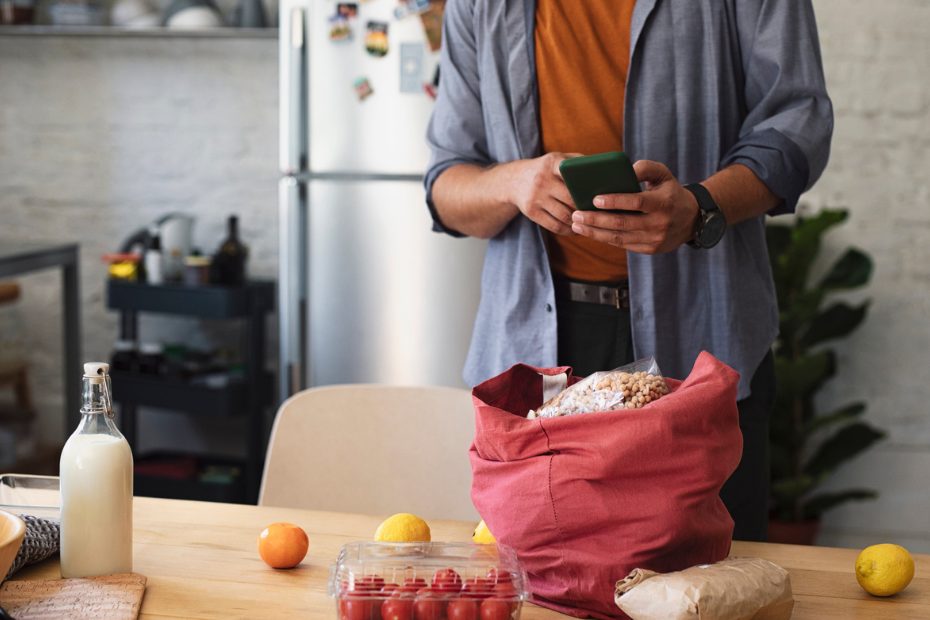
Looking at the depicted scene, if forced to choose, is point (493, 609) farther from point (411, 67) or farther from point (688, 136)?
point (411, 67)

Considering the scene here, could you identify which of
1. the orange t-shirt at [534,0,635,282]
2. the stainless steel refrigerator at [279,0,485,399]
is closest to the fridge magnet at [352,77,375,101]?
the stainless steel refrigerator at [279,0,485,399]

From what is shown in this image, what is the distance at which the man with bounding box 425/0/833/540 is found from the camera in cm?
142

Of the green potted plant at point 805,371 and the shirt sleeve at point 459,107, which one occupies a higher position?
the shirt sleeve at point 459,107

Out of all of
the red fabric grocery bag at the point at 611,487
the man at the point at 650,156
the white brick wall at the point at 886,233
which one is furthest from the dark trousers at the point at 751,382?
the white brick wall at the point at 886,233

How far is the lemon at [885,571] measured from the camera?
1001 millimetres

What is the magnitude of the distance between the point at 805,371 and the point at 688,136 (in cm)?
150

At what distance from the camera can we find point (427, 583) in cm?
84

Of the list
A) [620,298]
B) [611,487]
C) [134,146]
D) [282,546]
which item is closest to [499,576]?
[611,487]

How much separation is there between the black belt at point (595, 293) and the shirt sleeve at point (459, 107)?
19 cm

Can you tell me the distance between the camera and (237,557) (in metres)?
1.08

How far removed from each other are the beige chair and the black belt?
20 centimetres

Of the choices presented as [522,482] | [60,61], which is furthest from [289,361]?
[522,482]

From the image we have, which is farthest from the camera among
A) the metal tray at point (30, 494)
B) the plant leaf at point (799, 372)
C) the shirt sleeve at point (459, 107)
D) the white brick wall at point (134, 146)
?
the white brick wall at point (134, 146)

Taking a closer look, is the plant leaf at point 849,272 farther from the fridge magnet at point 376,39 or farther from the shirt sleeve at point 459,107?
the shirt sleeve at point 459,107
